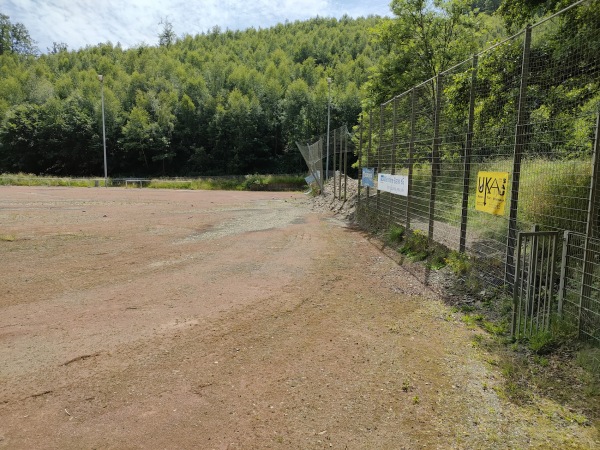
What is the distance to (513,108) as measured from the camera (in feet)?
18.9

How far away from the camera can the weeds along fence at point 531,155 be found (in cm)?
402

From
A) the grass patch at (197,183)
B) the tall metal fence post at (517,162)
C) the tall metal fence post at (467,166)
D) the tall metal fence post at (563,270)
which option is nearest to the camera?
the tall metal fence post at (563,270)

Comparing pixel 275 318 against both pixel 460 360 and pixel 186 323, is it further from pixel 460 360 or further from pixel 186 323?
pixel 460 360

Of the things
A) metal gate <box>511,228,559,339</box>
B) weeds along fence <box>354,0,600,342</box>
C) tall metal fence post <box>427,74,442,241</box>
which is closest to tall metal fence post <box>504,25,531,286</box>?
weeds along fence <box>354,0,600,342</box>

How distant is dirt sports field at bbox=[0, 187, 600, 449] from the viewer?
2.81m

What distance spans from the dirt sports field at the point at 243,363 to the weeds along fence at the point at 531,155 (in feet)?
3.36

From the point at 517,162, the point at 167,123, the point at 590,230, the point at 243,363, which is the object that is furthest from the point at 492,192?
the point at 167,123

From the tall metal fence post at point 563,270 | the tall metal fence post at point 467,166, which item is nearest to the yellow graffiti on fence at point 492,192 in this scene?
the tall metal fence post at point 467,166

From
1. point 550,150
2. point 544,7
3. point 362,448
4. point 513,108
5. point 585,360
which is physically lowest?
point 362,448

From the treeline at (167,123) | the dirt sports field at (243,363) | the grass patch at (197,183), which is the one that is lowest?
the dirt sports field at (243,363)

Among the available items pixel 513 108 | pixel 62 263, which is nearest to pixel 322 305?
pixel 513 108

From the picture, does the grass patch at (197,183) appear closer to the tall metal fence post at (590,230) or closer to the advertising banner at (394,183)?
the advertising banner at (394,183)

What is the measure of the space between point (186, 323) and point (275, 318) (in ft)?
3.27

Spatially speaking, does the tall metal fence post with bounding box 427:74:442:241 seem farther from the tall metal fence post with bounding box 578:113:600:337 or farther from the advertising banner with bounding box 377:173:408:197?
the tall metal fence post with bounding box 578:113:600:337
